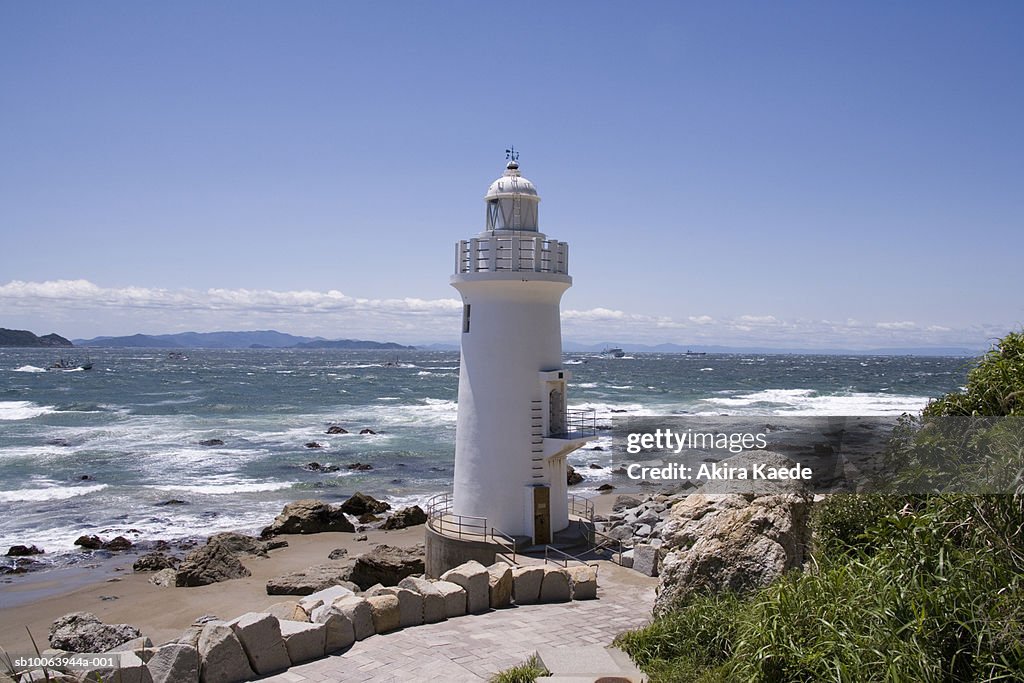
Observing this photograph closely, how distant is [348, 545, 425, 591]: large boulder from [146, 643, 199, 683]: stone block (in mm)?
7963

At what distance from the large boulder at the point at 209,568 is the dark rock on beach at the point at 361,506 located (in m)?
6.27

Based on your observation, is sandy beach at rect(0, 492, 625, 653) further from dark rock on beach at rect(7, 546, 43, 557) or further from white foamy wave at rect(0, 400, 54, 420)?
white foamy wave at rect(0, 400, 54, 420)

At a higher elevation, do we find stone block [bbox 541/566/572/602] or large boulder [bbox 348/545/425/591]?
stone block [bbox 541/566/572/602]

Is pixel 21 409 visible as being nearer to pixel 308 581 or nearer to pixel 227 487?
pixel 227 487

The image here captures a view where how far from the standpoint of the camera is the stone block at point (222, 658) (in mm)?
7586

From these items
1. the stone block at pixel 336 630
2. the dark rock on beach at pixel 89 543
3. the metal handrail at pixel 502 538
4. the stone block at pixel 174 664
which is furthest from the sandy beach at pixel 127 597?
the stone block at pixel 174 664

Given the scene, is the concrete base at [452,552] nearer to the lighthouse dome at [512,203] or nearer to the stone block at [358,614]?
the stone block at [358,614]

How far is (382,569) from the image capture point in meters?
15.5

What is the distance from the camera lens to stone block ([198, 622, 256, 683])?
299 inches

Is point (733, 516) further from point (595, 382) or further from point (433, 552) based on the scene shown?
point (595, 382)

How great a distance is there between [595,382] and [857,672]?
7819cm

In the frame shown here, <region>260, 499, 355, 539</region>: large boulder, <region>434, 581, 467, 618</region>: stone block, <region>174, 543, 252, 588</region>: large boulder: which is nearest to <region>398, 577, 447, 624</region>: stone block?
<region>434, 581, 467, 618</region>: stone block

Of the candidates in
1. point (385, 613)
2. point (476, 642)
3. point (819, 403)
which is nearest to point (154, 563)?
point (385, 613)

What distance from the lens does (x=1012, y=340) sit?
700 centimetres
